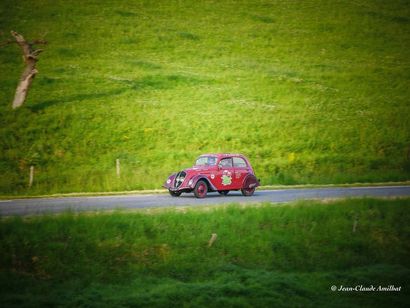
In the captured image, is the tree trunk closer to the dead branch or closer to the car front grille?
the dead branch

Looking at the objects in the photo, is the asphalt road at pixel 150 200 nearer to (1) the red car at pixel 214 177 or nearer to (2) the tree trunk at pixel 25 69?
(1) the red car at pixel 214 177

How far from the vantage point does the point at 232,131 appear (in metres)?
40.9

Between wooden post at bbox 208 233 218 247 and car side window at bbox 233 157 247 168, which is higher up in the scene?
car side window at bbox 233 157 247 168

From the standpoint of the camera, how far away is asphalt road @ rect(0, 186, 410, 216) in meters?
18.3

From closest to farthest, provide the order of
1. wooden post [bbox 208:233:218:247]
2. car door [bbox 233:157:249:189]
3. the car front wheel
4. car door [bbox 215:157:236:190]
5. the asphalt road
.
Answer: wooden post [bbox 208:233:218:247] → the asphalt road → car door [bbox 215:157:236:190] → car door [bbox 233:157:249:189] → the car front wheel

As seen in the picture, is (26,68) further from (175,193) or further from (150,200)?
(150,200)

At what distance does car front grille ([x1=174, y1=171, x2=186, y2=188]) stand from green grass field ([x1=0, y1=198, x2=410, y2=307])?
4.11 m

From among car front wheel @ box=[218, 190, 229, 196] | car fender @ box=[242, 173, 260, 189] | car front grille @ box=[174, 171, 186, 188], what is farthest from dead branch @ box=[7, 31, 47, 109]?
car fender @ box=[242, 173, 260, 189]

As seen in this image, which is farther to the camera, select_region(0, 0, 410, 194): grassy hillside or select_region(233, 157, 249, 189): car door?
select_region(0, 0, 410, 194): grassy hillside

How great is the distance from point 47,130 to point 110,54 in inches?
947

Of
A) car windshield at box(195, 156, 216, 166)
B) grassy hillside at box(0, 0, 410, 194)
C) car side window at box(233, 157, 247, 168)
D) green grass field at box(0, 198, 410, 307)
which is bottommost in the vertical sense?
green grass field at box(0, 198, 410, 307)

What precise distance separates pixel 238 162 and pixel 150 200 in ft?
14.1

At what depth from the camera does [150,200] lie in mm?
20859

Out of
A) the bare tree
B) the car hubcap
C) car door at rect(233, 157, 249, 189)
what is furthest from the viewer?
the bare tree
